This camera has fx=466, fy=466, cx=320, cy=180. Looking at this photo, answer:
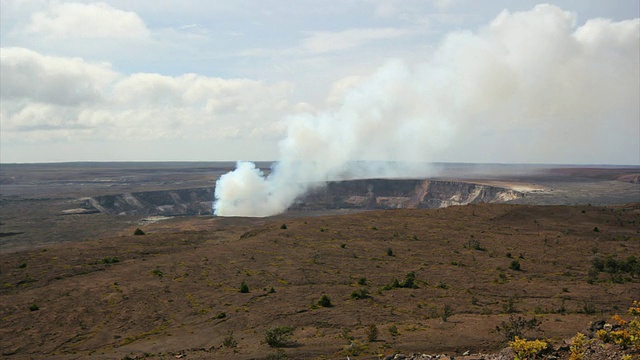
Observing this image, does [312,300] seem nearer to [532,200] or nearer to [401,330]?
[401,330]

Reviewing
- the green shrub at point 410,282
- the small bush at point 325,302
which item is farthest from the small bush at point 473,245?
the small bush at point 325,302

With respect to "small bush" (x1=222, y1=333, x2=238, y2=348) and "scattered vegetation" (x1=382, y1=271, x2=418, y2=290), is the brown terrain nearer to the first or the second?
"small bush" (x1=222, y1=333, x2=238, y2=348)

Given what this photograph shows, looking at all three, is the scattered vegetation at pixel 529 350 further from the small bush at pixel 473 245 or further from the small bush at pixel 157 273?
the small bush at pixel 473 245

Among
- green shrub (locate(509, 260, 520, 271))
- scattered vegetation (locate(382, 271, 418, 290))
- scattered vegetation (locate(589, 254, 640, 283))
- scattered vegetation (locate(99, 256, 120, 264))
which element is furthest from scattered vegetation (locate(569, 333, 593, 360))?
scattered vegetation (locate(99, 256, 120, 264))

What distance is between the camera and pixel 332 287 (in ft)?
123

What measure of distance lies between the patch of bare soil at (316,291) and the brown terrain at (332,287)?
156mm

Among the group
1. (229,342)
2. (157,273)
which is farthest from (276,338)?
(157,273)

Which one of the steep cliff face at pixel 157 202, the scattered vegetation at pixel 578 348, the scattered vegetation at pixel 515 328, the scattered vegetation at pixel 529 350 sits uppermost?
the scattered vegetation at pixel 578 348

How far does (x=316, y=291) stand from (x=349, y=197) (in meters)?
124

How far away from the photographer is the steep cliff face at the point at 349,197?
141 metres

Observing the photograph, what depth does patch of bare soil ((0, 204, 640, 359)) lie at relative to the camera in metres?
25.4

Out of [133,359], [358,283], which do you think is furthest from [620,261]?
[133,359]

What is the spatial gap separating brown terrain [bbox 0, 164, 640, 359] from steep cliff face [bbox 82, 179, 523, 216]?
6769 cm

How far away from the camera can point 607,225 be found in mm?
66750
